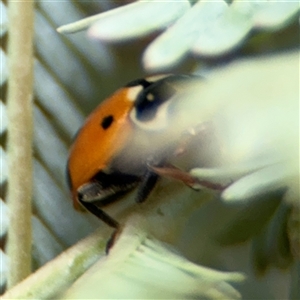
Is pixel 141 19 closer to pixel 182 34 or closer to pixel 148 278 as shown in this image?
pixel 182 34

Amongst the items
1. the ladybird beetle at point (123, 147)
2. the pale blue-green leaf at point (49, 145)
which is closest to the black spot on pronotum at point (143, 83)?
the ladybird beetle at point (123, 147)

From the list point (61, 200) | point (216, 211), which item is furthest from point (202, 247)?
point (61, 200)

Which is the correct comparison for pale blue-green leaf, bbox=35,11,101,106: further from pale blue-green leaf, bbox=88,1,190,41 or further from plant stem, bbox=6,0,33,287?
pale blue-green leaf, bbox=88,1,190,41

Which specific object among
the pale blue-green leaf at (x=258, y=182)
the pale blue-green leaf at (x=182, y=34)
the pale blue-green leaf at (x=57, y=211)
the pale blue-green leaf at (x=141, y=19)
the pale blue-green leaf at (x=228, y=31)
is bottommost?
the pale blue-green leaf at (x=57, y=211)

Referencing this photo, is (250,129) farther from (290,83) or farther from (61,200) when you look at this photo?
(61,200)

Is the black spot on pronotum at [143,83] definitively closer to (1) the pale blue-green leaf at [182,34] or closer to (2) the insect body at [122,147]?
(2) the insect body at [122,147]

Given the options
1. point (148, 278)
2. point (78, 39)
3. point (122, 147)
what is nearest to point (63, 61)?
point (78, 39)
